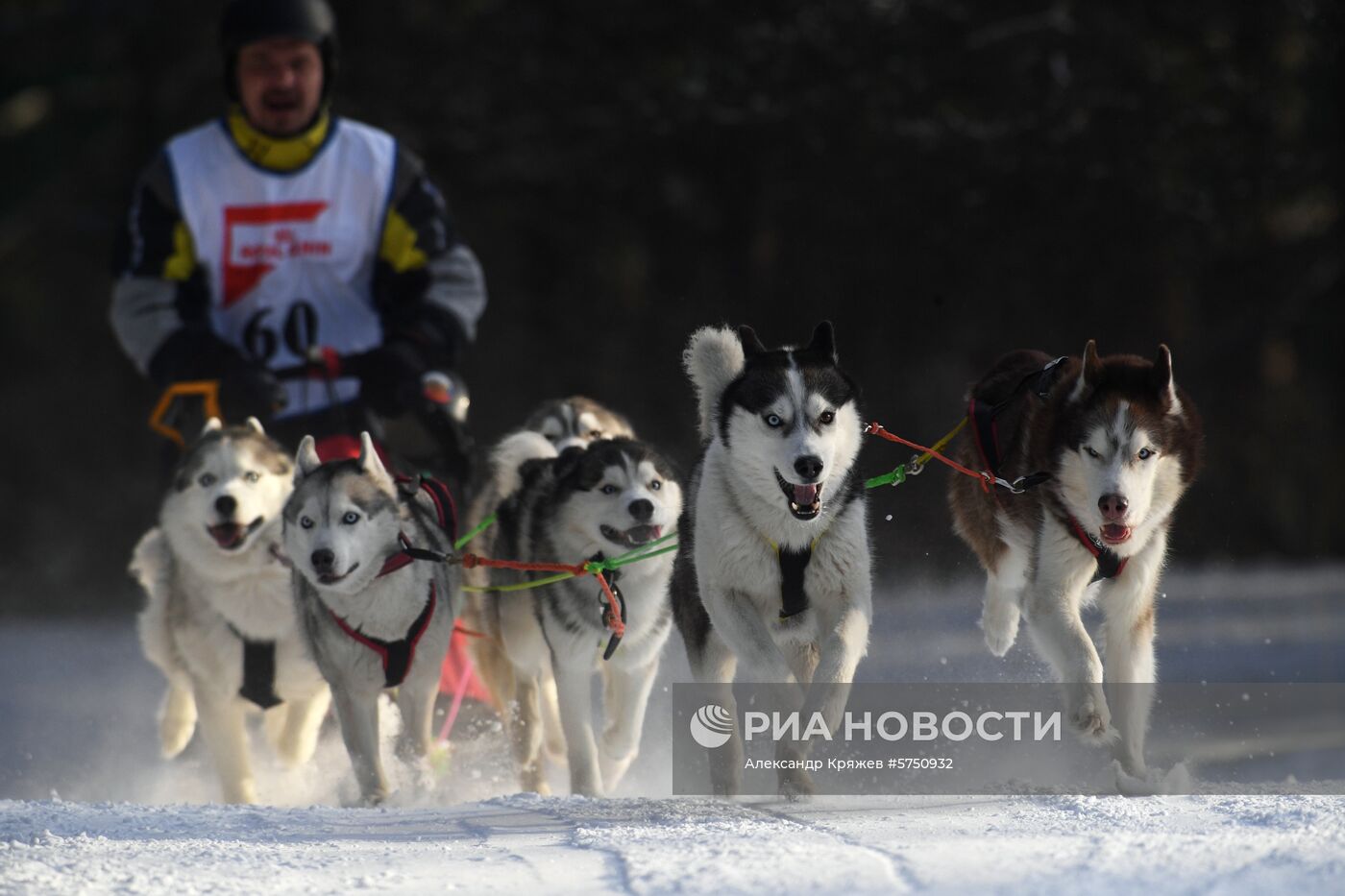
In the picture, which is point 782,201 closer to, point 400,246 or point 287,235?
point 400,246

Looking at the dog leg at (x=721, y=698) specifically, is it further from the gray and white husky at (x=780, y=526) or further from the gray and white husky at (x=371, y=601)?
the gray and white husky at (x=371, y=601)

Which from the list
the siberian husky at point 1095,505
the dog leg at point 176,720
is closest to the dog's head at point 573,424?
the dog leg at point 176,720

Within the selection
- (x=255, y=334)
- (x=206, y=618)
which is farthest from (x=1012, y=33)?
(x=206, y=618)

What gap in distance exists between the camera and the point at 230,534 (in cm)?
398

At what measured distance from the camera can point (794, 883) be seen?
8.51ft

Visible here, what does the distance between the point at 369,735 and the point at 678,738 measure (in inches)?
32.9

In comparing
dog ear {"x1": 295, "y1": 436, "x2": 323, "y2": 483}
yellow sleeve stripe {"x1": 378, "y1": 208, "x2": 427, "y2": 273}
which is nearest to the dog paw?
dog ear {"x1": 295, "y1": 436, "x2": 323, "y2": 483}

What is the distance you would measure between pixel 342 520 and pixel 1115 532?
167cm

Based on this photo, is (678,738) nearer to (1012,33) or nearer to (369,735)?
(369,735)

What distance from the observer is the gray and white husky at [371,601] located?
12.0 ft

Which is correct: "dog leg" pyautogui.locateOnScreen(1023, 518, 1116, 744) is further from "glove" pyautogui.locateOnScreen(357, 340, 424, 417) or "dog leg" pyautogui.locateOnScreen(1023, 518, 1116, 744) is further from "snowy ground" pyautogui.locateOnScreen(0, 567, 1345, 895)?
"glove" pyautogui.locateOnScreen(357, 340, 424, 417)

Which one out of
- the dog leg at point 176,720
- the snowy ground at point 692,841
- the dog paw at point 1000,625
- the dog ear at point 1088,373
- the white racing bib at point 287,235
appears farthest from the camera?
the dog leg at point 176,720

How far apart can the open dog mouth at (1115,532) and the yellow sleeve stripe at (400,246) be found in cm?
242

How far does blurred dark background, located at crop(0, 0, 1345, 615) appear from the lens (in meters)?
9.27
